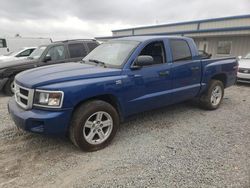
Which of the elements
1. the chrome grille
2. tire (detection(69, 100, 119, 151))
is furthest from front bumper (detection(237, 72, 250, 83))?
the chrome grille

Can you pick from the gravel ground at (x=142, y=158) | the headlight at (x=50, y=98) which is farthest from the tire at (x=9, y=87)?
the headlight at (x=50, y=98)

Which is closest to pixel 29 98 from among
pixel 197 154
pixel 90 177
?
pixel 90 177

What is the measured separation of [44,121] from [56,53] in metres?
4.97

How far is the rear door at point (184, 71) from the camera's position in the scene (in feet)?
14.7

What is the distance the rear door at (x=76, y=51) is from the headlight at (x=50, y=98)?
4.49 meters

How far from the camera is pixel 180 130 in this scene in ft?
14.2

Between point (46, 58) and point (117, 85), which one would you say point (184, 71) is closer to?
point (117, 85)

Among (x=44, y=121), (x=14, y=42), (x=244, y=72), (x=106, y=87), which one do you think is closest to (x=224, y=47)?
(x=244, y=72)

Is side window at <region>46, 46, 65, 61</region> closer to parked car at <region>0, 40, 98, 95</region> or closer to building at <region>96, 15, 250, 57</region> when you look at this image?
parked car at <region>0, 40, 98, 95</region>

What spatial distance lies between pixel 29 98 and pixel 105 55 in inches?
69.6

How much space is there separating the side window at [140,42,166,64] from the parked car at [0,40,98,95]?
12.4 feet

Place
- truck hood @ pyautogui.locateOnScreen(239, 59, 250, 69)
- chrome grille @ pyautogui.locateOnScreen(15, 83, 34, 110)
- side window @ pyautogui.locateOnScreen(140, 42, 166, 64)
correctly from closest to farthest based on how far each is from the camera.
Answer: chrome grille @ pyautogui.locateOnScreen(15, 83, 34, 110) → side window @ pyautogui.locateOnScreen(140, 42, 166, 64) → truck hood @ pyautogui.locateOnScreen(239, 59, 250, 69)

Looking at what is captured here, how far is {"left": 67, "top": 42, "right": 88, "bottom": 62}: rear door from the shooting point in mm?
7414

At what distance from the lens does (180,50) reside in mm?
4695
